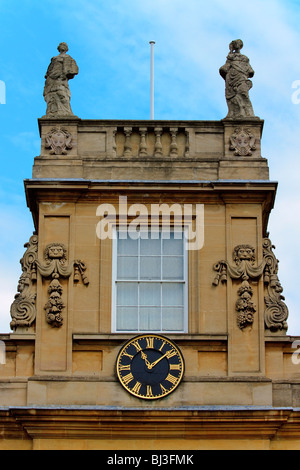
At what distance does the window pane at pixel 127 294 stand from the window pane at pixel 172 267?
638 millimetres

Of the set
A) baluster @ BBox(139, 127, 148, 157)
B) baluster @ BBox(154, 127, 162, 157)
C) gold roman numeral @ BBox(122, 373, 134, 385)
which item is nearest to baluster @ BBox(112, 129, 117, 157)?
baluster @ BBox(139, 127, 148, 157)

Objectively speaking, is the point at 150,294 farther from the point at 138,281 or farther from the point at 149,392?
the point at 149,392

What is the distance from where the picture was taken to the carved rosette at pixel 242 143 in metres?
24.4

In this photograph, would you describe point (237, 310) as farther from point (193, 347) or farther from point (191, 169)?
point (191, 169)

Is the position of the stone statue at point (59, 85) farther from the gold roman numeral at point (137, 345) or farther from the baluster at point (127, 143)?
the gold roman numeral at point (137, 345)

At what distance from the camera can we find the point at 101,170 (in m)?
24.3

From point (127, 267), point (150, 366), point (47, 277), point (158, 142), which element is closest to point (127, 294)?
point (127, 267)

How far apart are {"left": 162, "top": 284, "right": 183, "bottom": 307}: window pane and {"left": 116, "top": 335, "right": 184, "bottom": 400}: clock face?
38.7 inches

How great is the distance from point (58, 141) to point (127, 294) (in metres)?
3.33

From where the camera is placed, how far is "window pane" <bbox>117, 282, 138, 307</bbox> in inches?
927

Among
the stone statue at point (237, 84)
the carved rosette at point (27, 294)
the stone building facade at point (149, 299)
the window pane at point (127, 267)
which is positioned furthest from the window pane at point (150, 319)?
the stone statue at point (237, 84)

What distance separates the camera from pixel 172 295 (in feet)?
77.6

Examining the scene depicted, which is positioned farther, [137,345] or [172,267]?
[172,267]

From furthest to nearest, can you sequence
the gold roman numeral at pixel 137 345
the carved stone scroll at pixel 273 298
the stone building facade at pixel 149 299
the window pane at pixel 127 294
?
the window pane at pixel 127 294
the carved stone scroll at pixel 273 298
the gold roman numeral at pixel 137 345
the stone building facade at pixel 149 299
